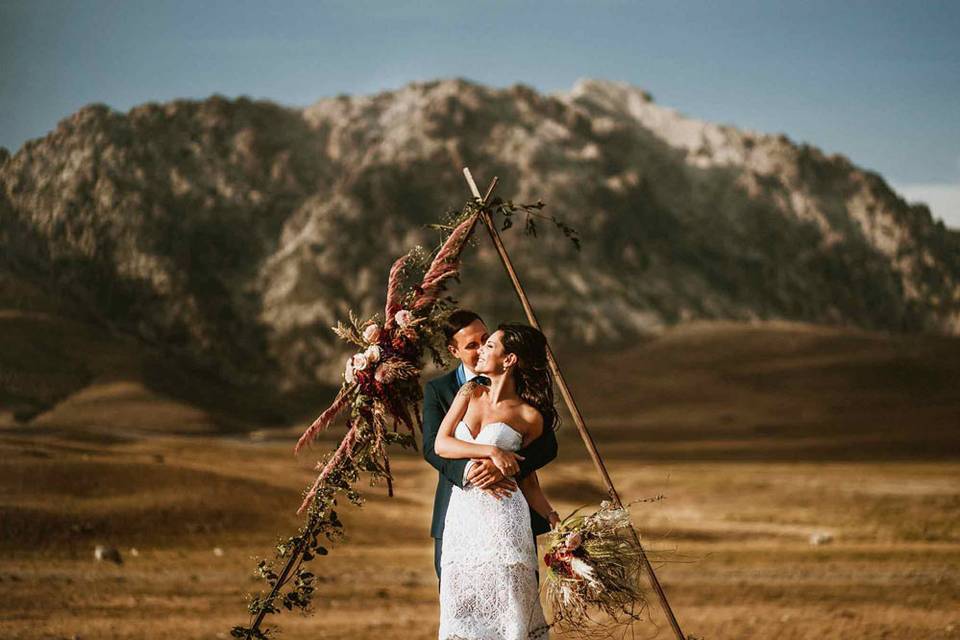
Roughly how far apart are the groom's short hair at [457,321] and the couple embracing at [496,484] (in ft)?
1.28

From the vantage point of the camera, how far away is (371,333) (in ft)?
20.7

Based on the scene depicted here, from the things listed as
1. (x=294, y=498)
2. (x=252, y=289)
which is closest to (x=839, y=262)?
(x=252, y=289)

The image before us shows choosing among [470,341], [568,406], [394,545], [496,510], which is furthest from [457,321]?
[394,545]

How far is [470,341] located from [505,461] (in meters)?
0.78

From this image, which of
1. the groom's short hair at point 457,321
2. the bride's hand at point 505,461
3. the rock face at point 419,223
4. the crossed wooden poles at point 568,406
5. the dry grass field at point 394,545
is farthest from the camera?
the rock face at point 419,223

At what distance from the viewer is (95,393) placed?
227ft

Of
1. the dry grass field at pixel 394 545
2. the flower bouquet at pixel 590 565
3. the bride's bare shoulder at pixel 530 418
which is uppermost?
the bride's bare shoulder at pixel 530 418

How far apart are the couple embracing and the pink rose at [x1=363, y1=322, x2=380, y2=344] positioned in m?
1.02

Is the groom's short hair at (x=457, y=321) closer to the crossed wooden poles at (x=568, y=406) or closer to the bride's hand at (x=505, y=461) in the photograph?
the crossed wooden poles at (x=568, y=406)

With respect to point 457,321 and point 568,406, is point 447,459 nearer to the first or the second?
point 457,321

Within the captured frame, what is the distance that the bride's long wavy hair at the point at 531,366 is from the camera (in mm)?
5219

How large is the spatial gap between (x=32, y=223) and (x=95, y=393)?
2270 centimetres

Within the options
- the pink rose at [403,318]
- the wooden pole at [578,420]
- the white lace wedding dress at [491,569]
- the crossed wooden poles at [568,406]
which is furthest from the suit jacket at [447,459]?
the pink rose at [403,318]

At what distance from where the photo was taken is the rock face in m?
88.5
